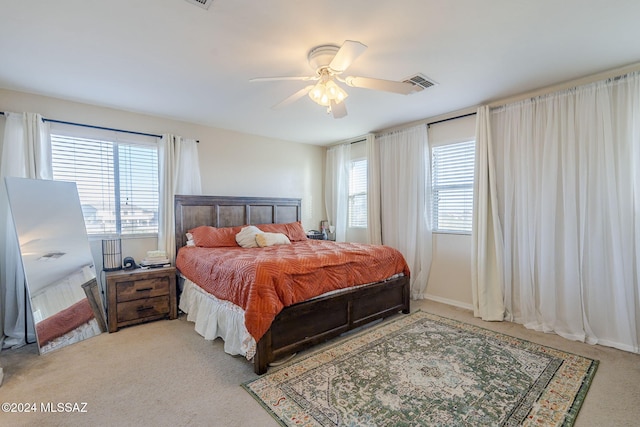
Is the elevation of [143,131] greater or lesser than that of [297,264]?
greater

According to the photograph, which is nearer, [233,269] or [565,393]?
[565,393]

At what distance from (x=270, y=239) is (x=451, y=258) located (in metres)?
2.41

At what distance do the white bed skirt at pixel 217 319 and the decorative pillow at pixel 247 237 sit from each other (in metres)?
0.78

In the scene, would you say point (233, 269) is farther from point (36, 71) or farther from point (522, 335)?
point (522, 335)

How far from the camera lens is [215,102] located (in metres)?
3.38

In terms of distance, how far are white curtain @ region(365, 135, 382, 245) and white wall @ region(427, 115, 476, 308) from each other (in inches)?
34.6

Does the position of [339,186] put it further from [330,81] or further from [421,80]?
[330,81]

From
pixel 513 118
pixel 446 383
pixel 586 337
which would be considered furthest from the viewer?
pixel 513 118

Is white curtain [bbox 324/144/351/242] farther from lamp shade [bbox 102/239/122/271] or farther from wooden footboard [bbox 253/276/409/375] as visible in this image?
lamp shade [bbox 102/239/122/271]

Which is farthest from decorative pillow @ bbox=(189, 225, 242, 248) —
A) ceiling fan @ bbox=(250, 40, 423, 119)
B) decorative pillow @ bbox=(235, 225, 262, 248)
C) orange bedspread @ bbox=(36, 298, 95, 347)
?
ceiling fan @ bbox=(250, 40, 423, 119)

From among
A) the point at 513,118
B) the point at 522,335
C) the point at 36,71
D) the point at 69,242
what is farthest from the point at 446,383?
the point at 36,71

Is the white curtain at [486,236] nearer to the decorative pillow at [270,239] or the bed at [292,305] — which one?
the bed at [292,305]

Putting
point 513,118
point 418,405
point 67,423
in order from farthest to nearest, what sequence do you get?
point 513,118
point 418,405
point 67,423

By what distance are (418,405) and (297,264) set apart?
4.38 feet
